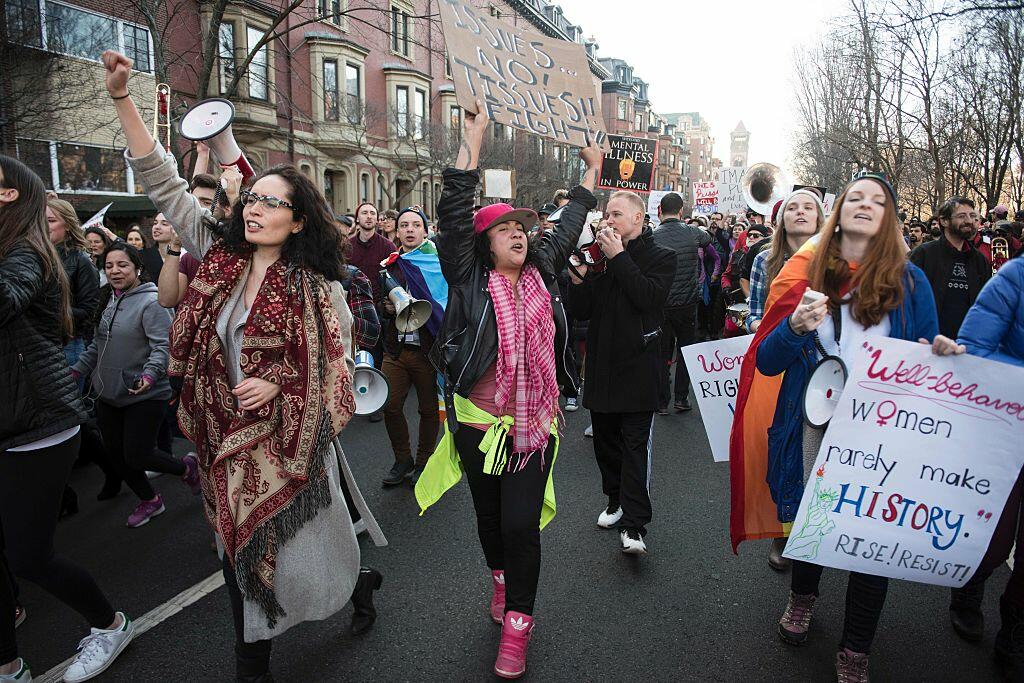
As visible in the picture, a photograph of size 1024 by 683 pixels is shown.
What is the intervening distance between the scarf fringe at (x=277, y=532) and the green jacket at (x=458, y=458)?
0.63 m

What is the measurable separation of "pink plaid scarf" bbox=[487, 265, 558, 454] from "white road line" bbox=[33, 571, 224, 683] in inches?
75.6

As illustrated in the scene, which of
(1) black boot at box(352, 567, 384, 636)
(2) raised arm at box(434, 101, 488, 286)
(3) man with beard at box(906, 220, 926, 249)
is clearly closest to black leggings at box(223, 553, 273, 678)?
(1) black boot at box(352, 567, 384, 636)

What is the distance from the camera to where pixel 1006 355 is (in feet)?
8.99

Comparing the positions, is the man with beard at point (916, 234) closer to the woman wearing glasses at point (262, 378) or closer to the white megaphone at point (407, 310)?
the white megaphone at point (407, 310)

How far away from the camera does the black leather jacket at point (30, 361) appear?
103 inches

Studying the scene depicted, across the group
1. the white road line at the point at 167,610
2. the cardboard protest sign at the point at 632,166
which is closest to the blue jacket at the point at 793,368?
the white road line at the point at 167,610

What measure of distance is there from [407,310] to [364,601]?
87.1 inches

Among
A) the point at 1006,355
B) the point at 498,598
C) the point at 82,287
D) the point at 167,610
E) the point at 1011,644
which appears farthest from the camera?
the point at 82,287

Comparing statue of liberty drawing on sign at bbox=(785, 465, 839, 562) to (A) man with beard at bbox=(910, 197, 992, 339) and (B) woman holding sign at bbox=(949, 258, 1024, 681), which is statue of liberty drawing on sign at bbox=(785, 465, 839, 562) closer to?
(B) woman holding sign at bbox=(949, 258, 1024, 681)

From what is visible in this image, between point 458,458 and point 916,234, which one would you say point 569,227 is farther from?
point 916,234

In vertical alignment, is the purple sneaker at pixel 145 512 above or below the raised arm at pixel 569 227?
below

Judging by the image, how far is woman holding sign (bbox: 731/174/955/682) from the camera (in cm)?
271

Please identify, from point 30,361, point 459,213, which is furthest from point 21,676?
point 459,213

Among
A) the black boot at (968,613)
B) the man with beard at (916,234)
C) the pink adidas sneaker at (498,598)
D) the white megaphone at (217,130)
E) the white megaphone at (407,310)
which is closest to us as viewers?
the white megaphone at (217,130)
